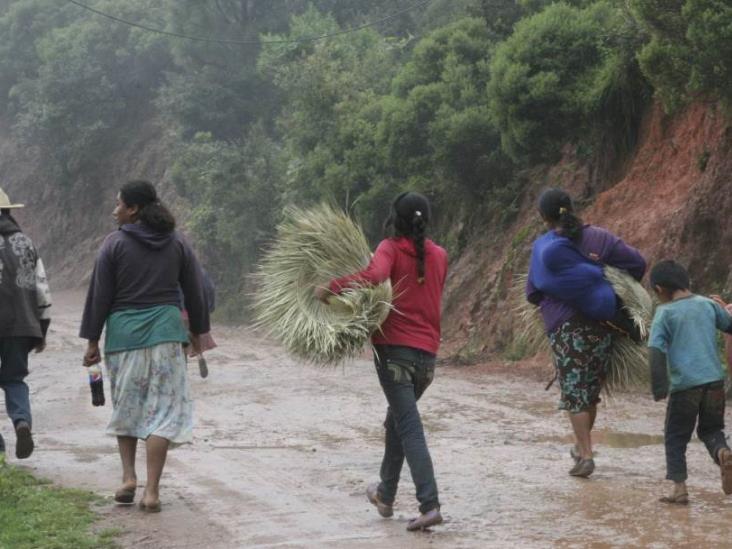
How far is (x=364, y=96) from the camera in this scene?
26766 mm

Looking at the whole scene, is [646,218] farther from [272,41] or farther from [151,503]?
[272,41]

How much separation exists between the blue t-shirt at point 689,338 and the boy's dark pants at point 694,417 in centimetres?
6

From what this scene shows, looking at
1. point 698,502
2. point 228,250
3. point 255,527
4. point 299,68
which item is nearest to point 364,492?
point 255,527

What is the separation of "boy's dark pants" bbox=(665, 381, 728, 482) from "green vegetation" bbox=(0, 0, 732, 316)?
2.47 meters

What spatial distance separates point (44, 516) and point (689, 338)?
146 inches

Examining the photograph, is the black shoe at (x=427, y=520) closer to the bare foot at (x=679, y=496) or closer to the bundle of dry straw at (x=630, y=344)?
the bare foot at (x=679, y=496)

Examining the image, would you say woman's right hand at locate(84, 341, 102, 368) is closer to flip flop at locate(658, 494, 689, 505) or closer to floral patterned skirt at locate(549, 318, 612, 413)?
floral patterned skirt at locate(549, 318, 612, 413)

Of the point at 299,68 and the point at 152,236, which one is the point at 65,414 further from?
the point at 299,68

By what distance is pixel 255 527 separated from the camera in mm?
6520

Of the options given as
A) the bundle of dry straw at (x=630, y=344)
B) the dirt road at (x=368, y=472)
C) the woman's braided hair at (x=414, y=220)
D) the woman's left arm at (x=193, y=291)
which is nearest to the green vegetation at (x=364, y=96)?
the woman's left arm at (x=193, y=291)

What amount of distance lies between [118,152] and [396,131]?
28.2m

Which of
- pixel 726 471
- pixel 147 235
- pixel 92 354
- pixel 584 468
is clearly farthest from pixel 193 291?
pixel 726 471

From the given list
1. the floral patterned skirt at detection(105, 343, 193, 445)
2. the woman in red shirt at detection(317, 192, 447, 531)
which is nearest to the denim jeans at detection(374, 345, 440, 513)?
the woman in red shirt at detection(317, 192, 447, 531)

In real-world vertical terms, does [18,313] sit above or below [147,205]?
below
